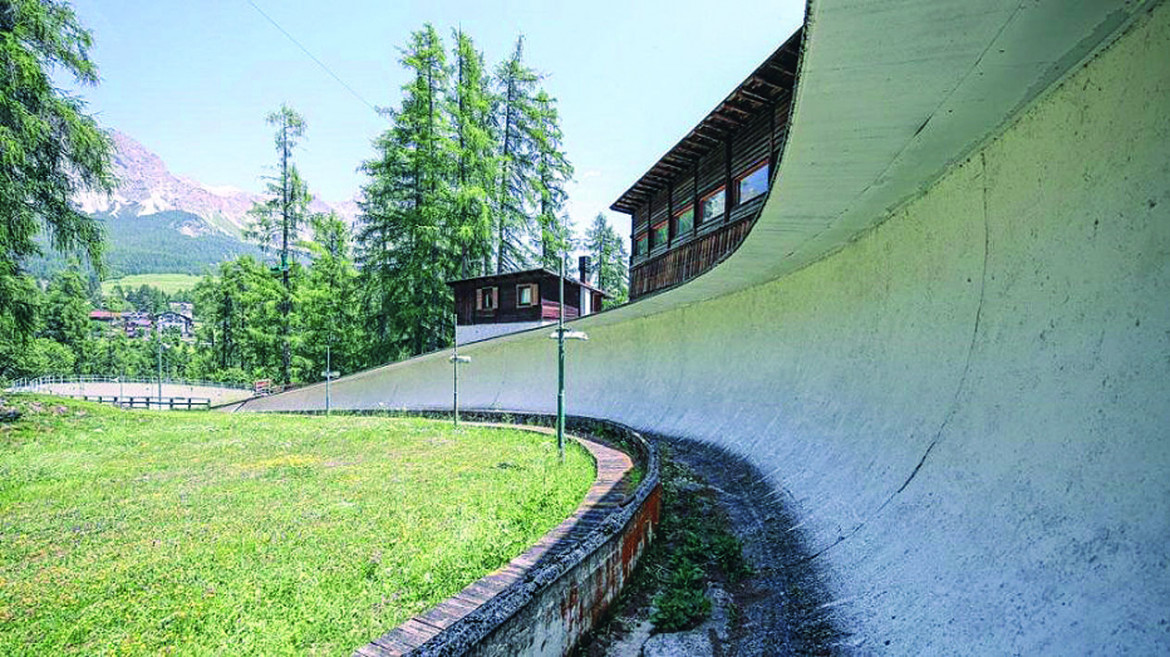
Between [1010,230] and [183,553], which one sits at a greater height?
[1010,230]

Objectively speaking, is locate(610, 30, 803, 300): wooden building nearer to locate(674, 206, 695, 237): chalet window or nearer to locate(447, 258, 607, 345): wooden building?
locate(674, 206, 695, 237): chalet window

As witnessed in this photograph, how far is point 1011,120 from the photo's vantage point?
412 cm

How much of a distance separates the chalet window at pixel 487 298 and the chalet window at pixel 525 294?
143 cm

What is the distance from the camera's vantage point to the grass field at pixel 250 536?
485cm

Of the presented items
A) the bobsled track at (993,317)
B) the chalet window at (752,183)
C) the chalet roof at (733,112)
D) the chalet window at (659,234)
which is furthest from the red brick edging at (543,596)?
the chalet window at (659,234)

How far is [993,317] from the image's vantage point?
4.24m

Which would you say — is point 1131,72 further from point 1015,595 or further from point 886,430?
point 886,430

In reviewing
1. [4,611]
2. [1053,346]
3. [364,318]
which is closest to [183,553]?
[4,611]

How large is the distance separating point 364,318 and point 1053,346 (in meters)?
42.1

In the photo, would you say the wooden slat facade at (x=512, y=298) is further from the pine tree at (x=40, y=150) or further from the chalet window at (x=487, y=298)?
the pine tree at (x=40, y=150)

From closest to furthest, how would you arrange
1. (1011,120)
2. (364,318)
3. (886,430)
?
1. (1011,120)
2. (886,430)
3. (364,318)

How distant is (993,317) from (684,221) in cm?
1125

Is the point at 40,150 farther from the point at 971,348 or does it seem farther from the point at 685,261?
the point at 971,348

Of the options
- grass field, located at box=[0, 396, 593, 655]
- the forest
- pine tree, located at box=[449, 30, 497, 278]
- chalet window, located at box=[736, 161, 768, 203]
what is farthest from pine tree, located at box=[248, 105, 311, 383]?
chalet window, located at box=[736, 161, 768, 203]
